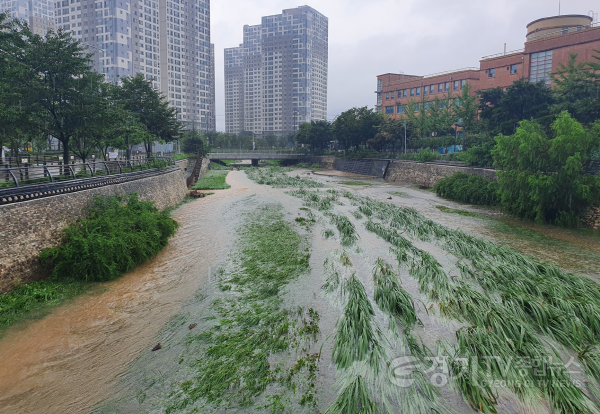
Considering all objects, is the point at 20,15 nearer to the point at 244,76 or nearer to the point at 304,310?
the point at 244,76

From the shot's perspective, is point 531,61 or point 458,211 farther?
point 531,61

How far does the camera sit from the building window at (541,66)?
5200 centimetres

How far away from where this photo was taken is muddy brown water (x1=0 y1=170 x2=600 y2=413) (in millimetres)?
7352

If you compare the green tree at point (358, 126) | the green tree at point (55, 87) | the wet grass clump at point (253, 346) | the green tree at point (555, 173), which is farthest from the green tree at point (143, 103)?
the green tree at point (358, 126)

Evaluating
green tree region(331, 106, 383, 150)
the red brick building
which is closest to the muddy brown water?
the red brick building

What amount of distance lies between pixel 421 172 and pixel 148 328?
42397 mm

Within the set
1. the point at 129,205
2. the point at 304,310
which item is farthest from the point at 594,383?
the point at 129,205

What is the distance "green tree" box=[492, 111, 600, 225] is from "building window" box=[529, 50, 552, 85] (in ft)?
119

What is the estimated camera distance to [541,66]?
2092 inches

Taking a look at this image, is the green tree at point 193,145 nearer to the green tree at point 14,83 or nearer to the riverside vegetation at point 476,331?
the green tree at point 14,83

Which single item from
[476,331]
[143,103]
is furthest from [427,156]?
[476,331]

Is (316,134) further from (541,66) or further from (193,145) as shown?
(541,66)

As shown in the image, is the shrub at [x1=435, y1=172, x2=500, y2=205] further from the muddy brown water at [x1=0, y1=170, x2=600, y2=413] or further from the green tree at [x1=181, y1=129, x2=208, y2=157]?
the green tree at [x1=181, y1=129, x2=208, y2=157]
